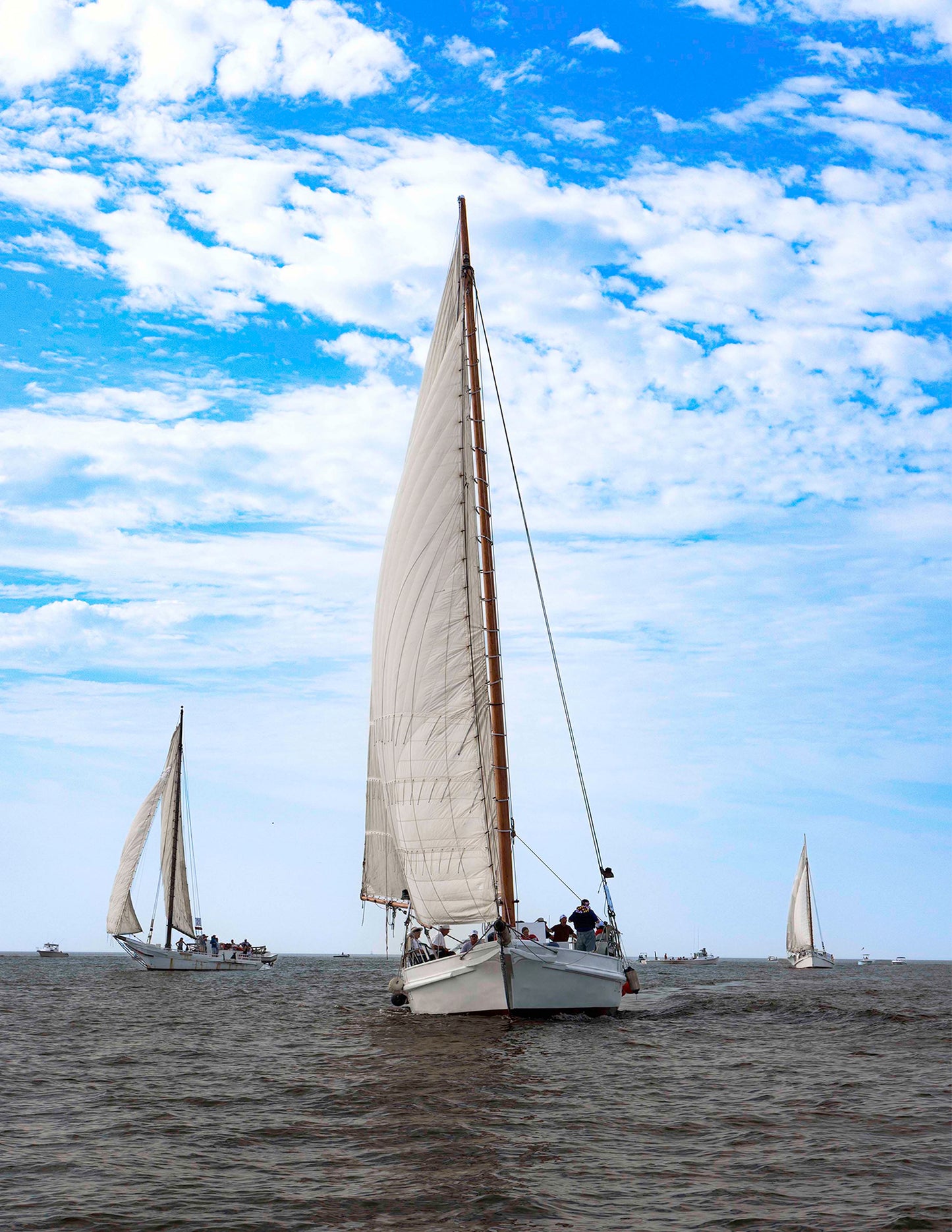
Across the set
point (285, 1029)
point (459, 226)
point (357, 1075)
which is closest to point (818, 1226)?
point (357, 1075)

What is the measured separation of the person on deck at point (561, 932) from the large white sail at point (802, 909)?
78074 mm

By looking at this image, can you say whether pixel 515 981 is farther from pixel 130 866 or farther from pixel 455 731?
pixel 130 866

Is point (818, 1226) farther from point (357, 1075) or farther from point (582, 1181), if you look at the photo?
point (357, 1075)

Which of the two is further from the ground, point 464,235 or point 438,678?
point 464,235

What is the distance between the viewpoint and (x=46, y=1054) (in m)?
23.2

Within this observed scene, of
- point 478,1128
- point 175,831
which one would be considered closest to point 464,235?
point 478,1128

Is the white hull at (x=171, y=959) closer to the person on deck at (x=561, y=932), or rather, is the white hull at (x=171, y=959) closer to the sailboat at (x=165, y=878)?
the sailboat at (x=165, y=878)

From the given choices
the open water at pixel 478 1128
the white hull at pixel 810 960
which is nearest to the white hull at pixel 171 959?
the open water at pixel 478 1128

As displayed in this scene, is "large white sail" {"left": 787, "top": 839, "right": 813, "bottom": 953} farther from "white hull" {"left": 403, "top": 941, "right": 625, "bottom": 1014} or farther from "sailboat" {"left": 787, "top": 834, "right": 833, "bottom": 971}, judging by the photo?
"white hull" {"left": 403, "top": 941, "right": 625, "bottom": 1014}

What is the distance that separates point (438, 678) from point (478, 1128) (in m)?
13.6

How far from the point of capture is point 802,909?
99.9 metres

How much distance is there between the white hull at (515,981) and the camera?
2395cm

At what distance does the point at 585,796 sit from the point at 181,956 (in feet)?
161

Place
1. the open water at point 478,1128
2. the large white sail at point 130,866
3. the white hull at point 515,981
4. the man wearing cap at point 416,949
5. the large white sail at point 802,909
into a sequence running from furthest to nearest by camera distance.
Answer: the large white sail at point 802,909 < the large white sail at point 130,866 < the man wearing cap at point 416,949 < the white hull at point 515,981 < the open water at point 478,1128
